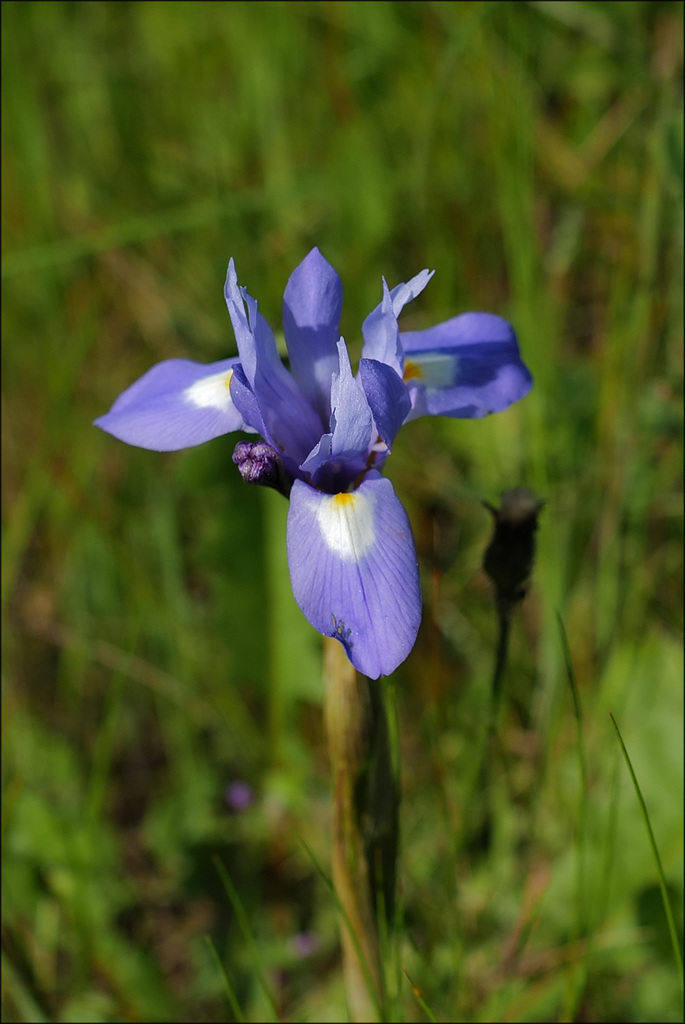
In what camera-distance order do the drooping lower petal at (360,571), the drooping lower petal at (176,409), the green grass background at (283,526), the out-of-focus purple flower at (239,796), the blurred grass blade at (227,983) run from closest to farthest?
the drooping lower petal at (360,571) → the blurred grass blade at (227,983) → the drooping lower petal at (176,409) → the green grass background at (283,526) → the out-of-focus purple flower at (239,796)

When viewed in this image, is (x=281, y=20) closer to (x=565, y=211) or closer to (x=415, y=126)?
(x=415, y=126)

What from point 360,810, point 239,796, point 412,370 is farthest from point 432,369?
point 239,796

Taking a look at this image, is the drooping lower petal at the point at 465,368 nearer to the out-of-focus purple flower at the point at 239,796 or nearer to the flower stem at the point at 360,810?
the flower stem at the point at 360,810

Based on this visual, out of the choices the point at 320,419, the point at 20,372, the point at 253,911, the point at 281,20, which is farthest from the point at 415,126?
the point at 253,911

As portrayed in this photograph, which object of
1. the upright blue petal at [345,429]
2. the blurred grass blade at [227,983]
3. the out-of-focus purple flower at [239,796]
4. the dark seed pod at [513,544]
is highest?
the upright blue petal at [345,429]

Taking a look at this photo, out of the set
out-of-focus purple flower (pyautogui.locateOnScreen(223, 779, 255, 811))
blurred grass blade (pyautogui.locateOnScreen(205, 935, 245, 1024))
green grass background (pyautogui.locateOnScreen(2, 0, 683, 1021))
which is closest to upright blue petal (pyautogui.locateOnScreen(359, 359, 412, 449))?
green grass background (pyautogui.locateOnScreen(2, 0, 683, 1021))

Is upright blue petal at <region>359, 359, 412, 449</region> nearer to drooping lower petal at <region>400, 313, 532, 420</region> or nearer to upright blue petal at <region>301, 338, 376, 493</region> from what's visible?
upright blue petal at <region>301, 338, 376, 493</region>

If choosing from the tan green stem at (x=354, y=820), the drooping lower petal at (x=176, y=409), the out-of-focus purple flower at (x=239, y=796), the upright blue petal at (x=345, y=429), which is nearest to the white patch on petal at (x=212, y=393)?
the drooping lower petal at (x=176, y=409)
